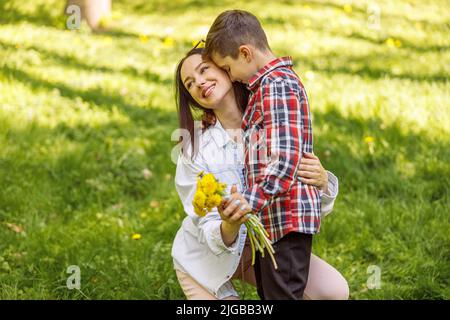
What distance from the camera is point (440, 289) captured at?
3254 millimetres

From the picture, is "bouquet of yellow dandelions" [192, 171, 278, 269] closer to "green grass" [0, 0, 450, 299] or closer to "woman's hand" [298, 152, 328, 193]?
"woman's hand" [298, 152, 328, 193]

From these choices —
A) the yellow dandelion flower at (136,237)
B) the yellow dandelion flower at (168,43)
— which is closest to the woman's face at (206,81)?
the yellow dandelion flower at (136,237)

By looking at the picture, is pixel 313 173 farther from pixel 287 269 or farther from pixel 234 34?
pixel 234 34

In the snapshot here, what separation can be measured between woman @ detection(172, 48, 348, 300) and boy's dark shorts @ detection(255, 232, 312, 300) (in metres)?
0.15

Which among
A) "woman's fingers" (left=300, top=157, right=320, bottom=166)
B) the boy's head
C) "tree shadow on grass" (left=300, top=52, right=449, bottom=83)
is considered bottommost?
"woman's fingers" (left=300, top=157, right=320, bottom=166)

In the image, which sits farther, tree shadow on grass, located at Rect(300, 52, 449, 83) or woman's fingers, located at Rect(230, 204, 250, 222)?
tree shadow on grass, located at Rect(300, 52, 449, 83)

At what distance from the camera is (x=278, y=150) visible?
87.5 inches

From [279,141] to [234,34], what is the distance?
0.46m

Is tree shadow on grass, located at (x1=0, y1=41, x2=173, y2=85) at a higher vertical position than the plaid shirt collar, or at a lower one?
higher

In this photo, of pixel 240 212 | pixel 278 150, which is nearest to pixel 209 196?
pixel 240 212

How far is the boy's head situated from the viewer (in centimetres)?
241

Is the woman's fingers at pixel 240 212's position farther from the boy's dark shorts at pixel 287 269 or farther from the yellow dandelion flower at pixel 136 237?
the yellow dandelion flower at pixel 136 237

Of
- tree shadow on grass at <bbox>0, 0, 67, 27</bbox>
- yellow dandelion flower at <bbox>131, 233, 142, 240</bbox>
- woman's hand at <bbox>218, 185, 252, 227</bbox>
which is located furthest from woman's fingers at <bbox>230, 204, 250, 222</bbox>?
tree shadow on grass at <bbox>0, 0, 67, 27</bbox>

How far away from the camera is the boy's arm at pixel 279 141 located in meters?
2.21
